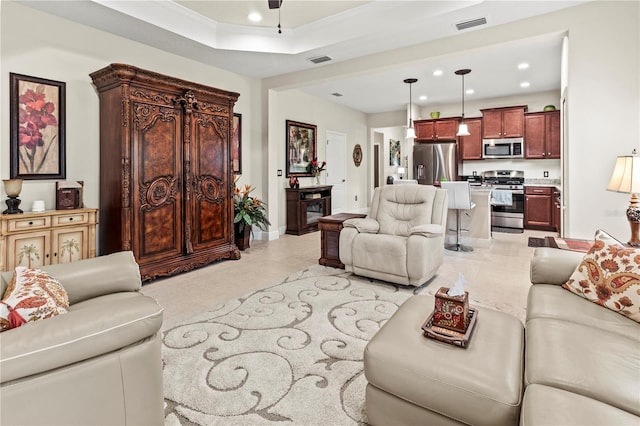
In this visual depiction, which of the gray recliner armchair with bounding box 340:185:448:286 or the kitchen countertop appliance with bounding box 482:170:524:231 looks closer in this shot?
the gray recliner armchair with bounding box 340:185:448:286

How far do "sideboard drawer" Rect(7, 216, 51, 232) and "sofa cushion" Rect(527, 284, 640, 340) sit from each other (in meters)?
3.93

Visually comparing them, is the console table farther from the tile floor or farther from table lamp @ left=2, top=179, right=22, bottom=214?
table lamp @ left=2, top=179, right=22, bottom=214

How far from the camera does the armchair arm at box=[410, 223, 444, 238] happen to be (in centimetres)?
331

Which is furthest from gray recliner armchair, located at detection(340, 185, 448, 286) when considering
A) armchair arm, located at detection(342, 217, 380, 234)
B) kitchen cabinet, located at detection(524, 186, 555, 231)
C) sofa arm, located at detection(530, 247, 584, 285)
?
kitchen cabinet, located at detection(524, 186, 555, 231)

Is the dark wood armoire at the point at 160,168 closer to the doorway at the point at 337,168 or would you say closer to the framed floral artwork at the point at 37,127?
the framed floral artwork at the point at 37,127

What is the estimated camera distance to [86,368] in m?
1.24

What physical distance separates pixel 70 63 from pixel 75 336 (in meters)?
3.69

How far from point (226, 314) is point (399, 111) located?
292 inches

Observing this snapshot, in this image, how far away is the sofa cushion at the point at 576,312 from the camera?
157 centimetres

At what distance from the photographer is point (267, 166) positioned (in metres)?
5.91

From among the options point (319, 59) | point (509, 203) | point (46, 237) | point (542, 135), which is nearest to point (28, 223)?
point (46, 237)

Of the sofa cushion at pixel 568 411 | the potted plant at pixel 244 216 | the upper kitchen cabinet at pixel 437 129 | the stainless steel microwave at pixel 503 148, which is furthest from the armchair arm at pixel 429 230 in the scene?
the upper kitchen cabinet at pixel 437 129

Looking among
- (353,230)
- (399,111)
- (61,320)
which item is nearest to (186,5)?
(353,230)

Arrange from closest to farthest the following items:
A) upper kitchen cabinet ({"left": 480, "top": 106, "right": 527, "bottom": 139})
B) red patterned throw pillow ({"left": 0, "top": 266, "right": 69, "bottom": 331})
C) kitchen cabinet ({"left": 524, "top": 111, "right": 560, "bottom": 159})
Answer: red patterned throw pillow ({"left": 0, "top": 266, "right": 69, "bottom": 331}) < kitchen cabinet ({"left": 524, "top": 111, "right": 560, "bottom": 159}) < upper kitchen cabinet ({"left": 480, "top": 106, "right": 527, "bottom": 139})
